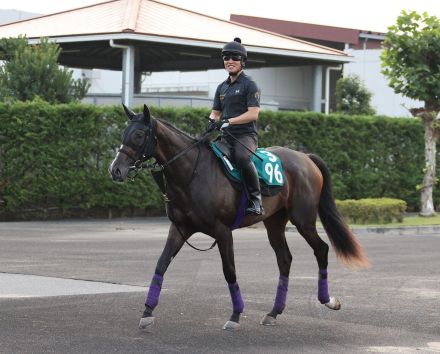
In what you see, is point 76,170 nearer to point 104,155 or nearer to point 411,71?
point 104,155

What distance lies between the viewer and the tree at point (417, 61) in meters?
26.6

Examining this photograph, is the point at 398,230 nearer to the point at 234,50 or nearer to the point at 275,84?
the point at 234,50

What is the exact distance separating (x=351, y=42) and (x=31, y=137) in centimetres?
3869

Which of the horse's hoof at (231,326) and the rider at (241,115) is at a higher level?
→ the rider at (241,115)

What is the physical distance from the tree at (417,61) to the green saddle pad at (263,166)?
18118mm

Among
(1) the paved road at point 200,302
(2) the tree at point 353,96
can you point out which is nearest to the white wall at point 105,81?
(2) the tree at point 353,96

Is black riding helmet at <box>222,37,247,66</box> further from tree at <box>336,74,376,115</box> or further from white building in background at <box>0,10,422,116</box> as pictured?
white building in background at <box>0,10,422,116</box>

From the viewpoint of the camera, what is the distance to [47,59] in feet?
91.7

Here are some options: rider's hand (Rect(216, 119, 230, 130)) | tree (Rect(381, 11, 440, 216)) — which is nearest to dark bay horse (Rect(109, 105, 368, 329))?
rider's hand (Rect(216, 119, 230, 130))

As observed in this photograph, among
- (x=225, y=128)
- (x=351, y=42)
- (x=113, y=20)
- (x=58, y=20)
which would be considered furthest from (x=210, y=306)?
(x=351, y=42)

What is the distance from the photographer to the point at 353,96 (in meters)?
48.9

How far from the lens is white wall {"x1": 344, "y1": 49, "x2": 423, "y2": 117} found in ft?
178

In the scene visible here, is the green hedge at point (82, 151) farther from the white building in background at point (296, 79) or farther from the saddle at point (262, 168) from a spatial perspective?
the white building in background at point (296, 79)

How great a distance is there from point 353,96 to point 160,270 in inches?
1642
